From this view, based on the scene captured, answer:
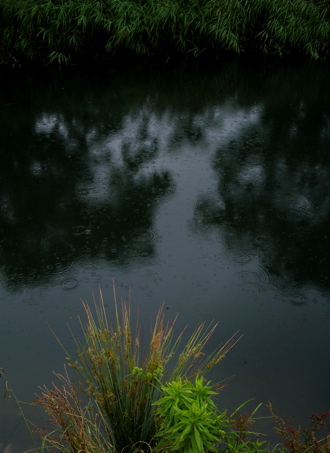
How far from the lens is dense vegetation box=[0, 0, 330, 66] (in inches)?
267

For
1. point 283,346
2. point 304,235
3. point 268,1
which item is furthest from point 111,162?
point 268,1

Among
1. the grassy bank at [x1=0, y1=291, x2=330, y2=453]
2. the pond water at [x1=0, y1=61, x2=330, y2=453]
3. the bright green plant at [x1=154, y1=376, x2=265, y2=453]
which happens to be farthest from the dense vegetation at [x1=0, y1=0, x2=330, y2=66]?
the bright green plant at [x1=154, y1=376, x2=265, y2=453]

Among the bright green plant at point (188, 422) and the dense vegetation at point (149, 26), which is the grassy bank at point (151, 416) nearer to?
the bright green plant at point (188, 422)

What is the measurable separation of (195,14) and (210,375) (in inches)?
218

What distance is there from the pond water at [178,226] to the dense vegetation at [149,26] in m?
1.19

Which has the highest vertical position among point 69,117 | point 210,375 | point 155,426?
point 155,426

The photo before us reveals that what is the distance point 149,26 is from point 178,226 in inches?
165

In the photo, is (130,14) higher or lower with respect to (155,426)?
lower

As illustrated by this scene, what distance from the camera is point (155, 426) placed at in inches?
76.5

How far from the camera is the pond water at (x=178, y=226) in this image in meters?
2.59

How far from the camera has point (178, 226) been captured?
3.58 m

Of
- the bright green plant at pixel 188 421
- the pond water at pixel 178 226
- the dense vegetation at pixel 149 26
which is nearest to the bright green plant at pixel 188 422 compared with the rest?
the bright green plant at pixel 188 421

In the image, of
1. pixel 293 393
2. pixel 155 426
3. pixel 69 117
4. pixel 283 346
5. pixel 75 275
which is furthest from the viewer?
pixel 69 117

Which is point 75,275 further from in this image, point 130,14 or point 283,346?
point 130,14
